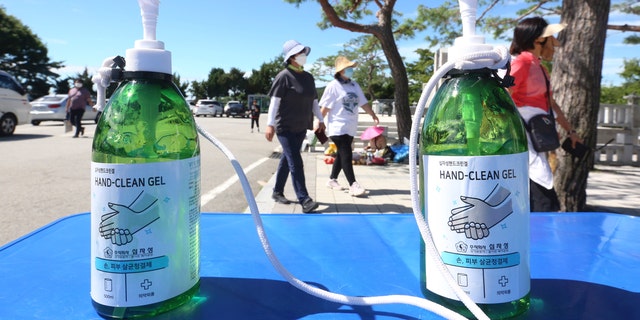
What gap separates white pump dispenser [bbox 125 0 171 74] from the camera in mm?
702

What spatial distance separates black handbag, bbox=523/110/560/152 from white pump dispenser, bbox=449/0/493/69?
212 cm

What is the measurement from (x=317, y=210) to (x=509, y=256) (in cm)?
435

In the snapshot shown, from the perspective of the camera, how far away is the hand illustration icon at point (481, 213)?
0.64 meters

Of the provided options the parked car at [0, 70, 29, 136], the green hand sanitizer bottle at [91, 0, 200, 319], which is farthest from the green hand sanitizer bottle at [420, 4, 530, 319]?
the parked car at [0, 70, 29, 136]

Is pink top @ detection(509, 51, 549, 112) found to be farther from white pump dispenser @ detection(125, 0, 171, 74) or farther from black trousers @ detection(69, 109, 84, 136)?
black trousers @ detection(69, 109, 84, 136)

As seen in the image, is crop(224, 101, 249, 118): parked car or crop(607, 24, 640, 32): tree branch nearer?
crop(607, 24, 640, 32): tree branch

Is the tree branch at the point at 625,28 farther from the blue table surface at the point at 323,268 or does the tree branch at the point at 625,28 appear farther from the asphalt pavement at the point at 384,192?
the blue table surface at the point at 323,268

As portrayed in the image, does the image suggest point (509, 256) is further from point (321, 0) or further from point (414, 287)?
point (321, 0)

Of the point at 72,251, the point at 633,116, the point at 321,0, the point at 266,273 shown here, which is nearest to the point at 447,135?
the point at 266,273

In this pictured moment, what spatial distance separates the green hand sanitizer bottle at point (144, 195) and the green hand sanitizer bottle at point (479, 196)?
1.31ft

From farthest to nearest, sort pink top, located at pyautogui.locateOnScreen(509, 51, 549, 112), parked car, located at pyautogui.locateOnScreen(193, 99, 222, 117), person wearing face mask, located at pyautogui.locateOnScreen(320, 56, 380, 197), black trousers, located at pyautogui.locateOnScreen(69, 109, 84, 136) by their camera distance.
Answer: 1. parked car, located at pyautogui.locateOnScreen(193, 99, 222, 117)
2. black trousers, located at pyautogui.locateOnScreen(69, 109, 84, 136)
3. person wearing face mask, located at pyautogui.locateOnScreen(320, 56, 380, 197)
4. pink top, located at pyautogui.locateOnScreen(509, 51, 549, 112)

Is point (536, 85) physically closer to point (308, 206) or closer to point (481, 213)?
point (481, 213)

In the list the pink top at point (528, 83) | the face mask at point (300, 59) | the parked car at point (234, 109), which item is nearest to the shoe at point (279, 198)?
the face mask at point (300, 59)

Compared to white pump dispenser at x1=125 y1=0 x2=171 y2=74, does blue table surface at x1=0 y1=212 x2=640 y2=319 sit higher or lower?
lower
